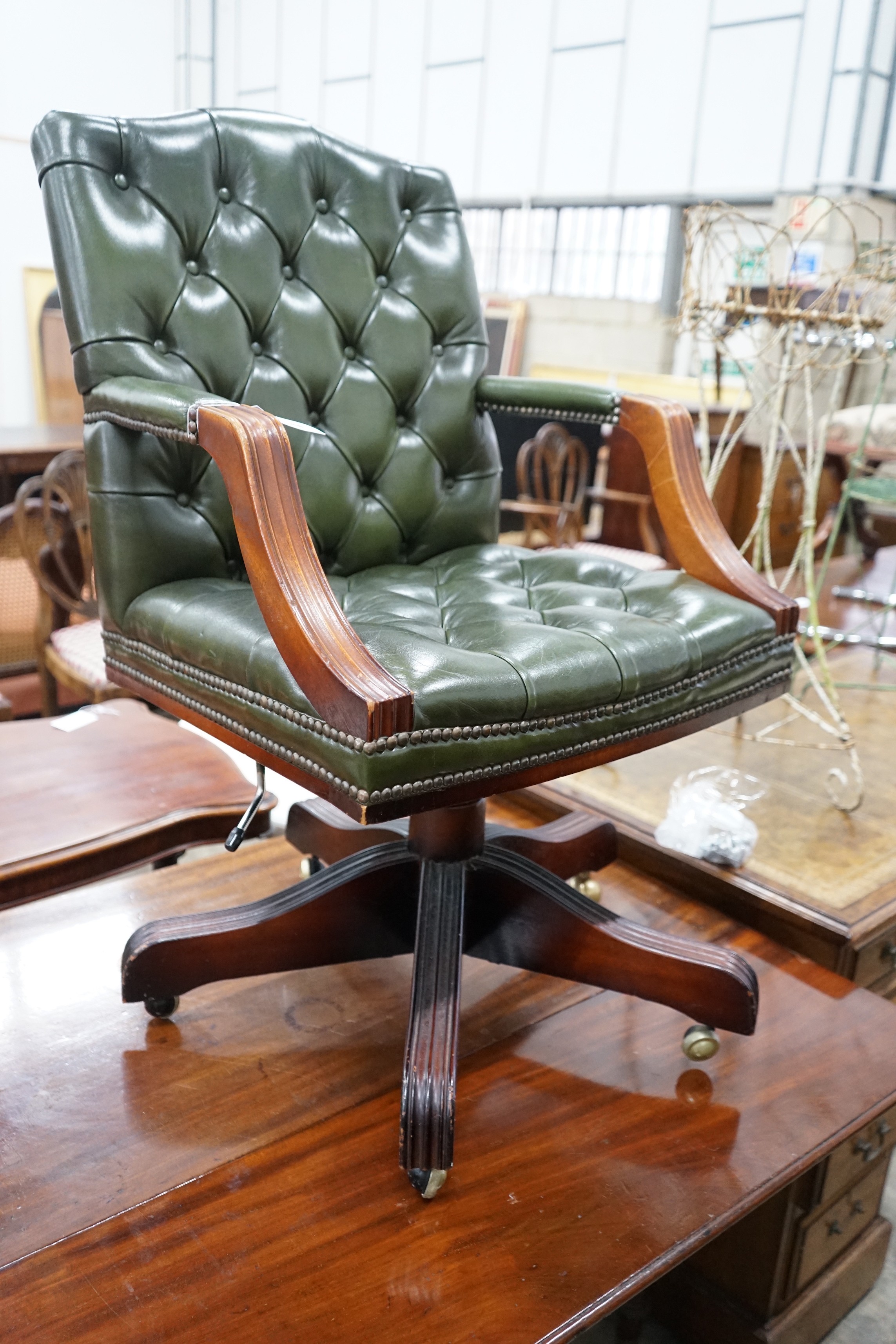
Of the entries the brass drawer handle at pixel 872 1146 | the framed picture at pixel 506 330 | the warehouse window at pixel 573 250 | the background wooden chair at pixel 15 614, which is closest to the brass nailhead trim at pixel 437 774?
the brass drawer handle at pixel 872 1146

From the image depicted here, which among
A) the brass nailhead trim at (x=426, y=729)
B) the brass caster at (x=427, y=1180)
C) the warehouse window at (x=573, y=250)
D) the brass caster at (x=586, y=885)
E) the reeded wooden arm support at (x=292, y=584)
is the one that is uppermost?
the warehouse window at (x=573, y=250)

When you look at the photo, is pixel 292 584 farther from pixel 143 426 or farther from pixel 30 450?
pixel 30 450

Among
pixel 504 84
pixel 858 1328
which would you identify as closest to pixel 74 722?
pixel 858 1328

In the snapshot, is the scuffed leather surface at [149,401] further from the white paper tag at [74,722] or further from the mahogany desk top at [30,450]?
the mahogany desk top at [30,450]

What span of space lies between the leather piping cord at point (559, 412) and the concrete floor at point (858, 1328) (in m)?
0.99

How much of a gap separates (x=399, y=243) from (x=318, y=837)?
28.7 inches

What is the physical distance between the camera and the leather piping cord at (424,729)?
0.74 meters

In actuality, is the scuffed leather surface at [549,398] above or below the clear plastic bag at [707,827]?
above

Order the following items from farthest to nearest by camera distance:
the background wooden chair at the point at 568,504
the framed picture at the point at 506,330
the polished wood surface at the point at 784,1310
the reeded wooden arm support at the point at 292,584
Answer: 1. the framed picture at the point at 506,330
2. the background wooden chair at the point at 568,504
3. the polished wood surface at the point at 784,1310
4. the reeded wooden arm support at the point at 292,584

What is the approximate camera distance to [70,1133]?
88 cm

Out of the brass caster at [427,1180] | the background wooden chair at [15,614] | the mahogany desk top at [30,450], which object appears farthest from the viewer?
the mahogany desk top at [30,450]

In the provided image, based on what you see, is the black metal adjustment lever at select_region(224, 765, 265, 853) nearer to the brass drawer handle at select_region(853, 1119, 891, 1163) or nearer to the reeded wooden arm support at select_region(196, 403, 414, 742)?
the reeded wooden arm support at select_region(196, 403, 414, 742)

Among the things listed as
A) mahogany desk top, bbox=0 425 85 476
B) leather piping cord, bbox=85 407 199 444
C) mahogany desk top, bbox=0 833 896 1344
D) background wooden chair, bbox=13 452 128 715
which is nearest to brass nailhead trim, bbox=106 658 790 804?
leather piping cord, bbox=85 407 199 444

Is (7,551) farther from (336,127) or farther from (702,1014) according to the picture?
(336,127)
